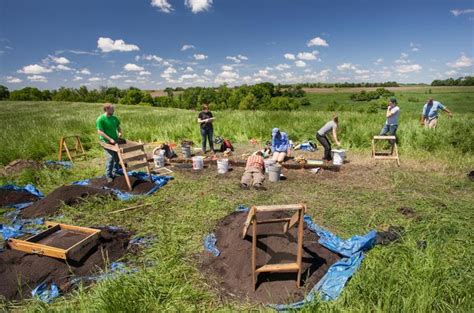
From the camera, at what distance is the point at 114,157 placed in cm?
653

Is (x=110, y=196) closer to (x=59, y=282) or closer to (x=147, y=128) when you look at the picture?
(x=59, y=282)

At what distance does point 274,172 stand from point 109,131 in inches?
161

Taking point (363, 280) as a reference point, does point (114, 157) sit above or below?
above

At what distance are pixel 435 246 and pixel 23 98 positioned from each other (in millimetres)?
76071

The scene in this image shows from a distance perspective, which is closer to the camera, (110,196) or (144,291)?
(144,291)

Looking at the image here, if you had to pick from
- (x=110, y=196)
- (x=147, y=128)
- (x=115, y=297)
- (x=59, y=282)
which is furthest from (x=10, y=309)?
(x=147, y=128)

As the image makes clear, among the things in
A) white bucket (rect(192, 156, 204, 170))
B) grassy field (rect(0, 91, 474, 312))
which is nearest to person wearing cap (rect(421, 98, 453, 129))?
grassy field (rect(0, 91, 474, 312))

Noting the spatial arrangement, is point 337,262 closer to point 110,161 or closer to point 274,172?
point 274,172

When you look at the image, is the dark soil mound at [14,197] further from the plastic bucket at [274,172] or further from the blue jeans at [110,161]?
the plastic bucket at [274,172]

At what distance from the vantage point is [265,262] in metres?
3.42

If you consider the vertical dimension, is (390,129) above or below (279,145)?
above

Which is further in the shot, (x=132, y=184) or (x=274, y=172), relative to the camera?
(x=274, y=172)

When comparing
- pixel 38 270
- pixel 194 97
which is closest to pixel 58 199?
pixel 38 270

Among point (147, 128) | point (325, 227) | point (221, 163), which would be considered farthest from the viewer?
point (147, 128)
